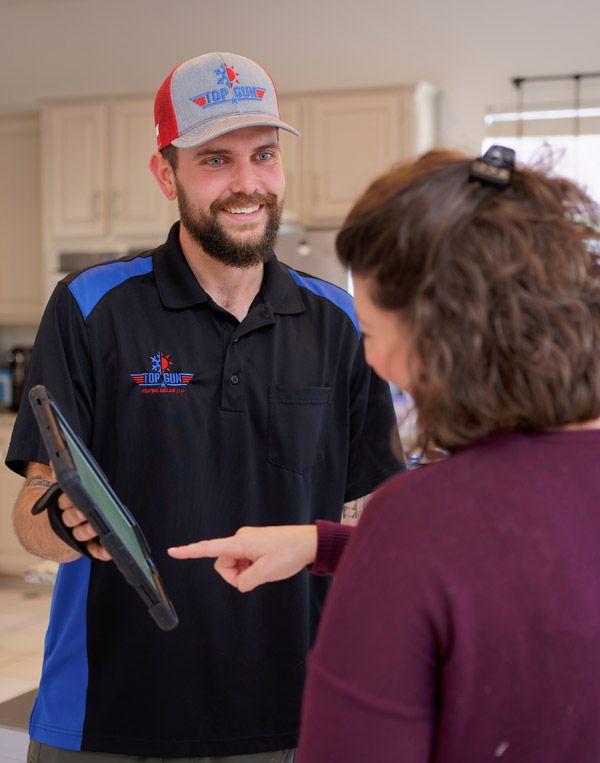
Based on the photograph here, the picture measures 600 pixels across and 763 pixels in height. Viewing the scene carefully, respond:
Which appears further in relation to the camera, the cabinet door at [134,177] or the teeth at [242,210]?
the cabinet door at [134,177]

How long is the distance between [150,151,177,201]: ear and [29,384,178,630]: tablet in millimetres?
695

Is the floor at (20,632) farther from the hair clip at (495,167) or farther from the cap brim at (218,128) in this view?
the hair clip at (495,167)

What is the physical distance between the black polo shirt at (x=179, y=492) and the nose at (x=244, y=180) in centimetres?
16

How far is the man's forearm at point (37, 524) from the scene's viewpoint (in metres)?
1.40

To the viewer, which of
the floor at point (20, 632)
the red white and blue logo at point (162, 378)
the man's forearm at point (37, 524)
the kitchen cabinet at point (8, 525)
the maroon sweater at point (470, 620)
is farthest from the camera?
the kitchen cabinet at point (8, 525)

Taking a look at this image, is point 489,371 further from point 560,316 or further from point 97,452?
point 97,452

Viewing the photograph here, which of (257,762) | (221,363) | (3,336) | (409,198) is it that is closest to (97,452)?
(221,363)

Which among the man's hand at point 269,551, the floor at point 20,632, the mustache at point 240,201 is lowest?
the floor at point 20,632

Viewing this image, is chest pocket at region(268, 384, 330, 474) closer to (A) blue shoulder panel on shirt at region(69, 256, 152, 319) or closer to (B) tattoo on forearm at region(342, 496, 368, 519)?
(B) tattoo on forearm at region(342, 496, 368, 519)

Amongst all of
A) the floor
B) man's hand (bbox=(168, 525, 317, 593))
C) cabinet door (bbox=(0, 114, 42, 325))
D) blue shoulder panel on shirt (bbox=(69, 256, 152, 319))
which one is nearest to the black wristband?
man's hand (bbox=(168, 525, 317, 593))

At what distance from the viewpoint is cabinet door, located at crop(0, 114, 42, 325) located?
5891 millimetres

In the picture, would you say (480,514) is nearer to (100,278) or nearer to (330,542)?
(330,542)

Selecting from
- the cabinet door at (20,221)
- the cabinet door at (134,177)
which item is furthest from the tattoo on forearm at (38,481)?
the cabinet door at (20,221)

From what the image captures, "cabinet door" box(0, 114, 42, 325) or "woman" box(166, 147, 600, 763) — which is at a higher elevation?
"cabinet door" box(0, 114, 42, 325)
